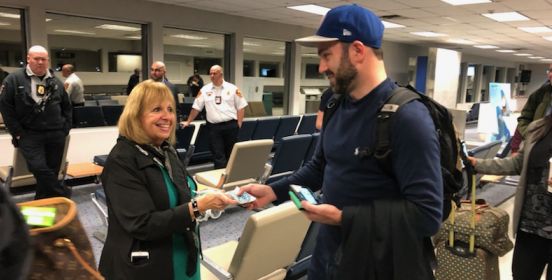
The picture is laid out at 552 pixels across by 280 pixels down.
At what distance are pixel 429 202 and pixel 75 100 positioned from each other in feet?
23.7

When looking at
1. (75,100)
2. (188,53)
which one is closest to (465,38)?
(188,53)

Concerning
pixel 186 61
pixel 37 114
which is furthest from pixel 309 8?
pixel 186 61

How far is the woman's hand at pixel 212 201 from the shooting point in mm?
1753

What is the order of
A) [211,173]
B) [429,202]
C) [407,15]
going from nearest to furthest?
[429,202] → [211,173] → [407,15]

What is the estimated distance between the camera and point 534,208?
2.18 meters

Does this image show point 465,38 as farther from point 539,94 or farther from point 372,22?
point 372,22

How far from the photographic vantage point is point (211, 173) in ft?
15.1

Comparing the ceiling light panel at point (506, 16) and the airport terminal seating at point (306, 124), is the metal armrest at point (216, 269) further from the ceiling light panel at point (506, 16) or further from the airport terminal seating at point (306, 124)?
the ceiling light panel at point (506, 16)

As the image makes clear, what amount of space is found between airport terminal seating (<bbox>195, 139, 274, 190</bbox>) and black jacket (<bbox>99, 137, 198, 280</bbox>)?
2.10 metres

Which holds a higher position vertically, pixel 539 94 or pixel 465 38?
pixel 465 38

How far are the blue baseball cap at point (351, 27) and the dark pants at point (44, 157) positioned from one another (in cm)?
377

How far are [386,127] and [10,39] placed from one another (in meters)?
10.9

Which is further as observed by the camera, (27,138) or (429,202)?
(27,138)

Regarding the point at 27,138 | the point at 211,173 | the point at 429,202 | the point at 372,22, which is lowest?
the point at 211,173
